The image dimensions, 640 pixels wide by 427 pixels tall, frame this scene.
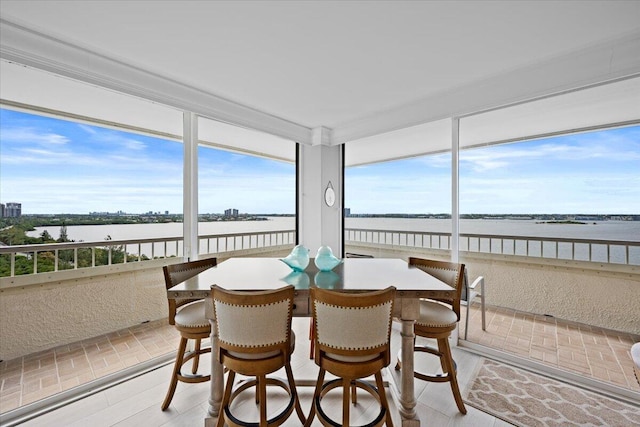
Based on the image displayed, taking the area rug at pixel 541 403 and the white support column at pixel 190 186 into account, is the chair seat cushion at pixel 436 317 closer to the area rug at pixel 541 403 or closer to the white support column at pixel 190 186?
the area rug at pixel 541 403

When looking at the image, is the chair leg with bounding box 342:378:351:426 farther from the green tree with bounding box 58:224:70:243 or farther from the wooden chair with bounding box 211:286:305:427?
the green tree with bounding box 58:224:70:243

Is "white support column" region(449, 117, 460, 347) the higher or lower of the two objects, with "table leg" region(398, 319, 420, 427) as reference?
higher

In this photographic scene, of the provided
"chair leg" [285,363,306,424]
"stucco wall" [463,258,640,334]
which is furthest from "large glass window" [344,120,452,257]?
"chair leg" [285,363,306,424]

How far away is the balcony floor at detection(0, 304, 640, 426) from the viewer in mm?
2142

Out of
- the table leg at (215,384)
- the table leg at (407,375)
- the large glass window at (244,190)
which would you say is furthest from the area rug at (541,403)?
the large glass window at (244,190)

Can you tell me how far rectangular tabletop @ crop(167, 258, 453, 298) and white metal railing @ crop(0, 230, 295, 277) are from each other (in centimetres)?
92

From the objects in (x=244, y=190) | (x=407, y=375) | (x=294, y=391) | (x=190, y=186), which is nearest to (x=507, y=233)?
(x=407, y=375)

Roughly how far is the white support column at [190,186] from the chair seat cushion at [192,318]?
88cm

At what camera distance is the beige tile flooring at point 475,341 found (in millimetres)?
2188

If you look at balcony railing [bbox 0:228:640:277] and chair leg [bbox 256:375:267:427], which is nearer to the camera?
chair leg [bbox 256:375:267:427]

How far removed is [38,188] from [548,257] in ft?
16.2

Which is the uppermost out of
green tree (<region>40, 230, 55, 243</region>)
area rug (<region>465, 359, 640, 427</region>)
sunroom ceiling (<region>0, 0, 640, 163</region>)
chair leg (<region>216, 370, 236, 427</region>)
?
sunroom ceiling (<region>0, 0, 640, 163</region>)

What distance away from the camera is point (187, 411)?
1979mm

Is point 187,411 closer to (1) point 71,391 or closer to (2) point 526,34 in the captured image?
(1) point 71,391
